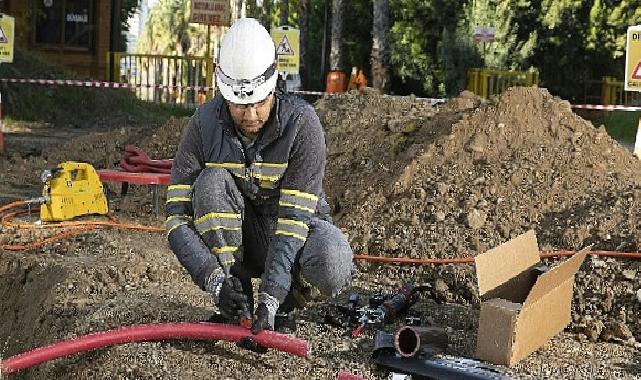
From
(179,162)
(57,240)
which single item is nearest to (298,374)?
(179,162)

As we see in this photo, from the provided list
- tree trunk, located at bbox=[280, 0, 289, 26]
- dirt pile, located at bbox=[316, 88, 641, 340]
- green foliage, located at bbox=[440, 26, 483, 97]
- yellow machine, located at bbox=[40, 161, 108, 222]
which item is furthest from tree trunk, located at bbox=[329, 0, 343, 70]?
yellow machine, located at bbox=[40, 161, 108, 222]

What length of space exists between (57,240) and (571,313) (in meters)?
3.97

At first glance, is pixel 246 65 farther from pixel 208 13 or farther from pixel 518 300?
pixel 208 13

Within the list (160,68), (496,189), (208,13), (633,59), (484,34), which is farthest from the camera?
(160,68)

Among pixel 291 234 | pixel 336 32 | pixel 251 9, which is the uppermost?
pixel 251 9

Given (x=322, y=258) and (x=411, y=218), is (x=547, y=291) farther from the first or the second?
(x=411, y=218)

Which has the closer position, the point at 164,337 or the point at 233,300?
the point at 233,300

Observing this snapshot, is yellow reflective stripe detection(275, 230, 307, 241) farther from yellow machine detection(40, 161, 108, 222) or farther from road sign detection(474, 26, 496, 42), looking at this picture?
road sign detection(474, 26, 496, 42)

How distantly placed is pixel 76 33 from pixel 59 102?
462 centimetres

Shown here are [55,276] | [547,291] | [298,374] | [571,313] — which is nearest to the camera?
[298,374]

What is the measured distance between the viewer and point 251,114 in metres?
4.79

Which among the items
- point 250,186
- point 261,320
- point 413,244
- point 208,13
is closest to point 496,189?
point 413,244

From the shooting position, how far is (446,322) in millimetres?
5926

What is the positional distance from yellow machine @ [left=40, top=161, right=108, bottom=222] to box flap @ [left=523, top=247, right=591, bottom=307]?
4707 mm
